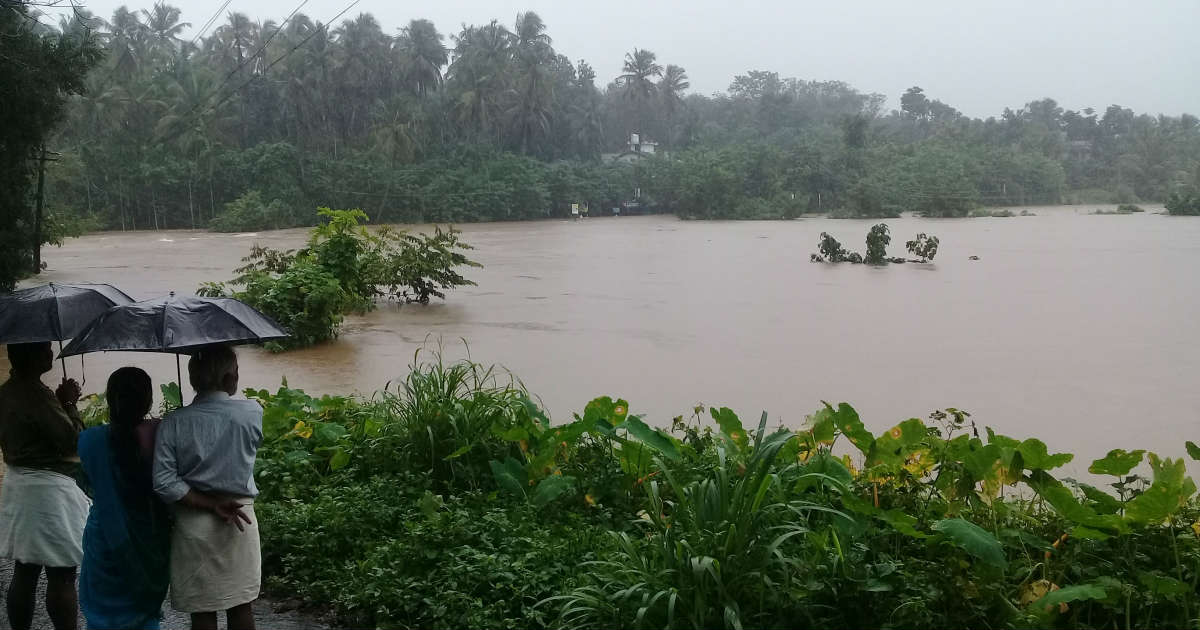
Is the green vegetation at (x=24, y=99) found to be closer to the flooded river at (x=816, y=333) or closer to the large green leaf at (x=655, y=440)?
the flooded river at (x=816, y=333)

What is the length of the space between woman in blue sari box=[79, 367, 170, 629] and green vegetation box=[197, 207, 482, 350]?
840 centimetres

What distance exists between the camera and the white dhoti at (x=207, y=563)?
2648 mm

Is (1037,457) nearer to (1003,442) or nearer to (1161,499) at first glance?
(1003,442)

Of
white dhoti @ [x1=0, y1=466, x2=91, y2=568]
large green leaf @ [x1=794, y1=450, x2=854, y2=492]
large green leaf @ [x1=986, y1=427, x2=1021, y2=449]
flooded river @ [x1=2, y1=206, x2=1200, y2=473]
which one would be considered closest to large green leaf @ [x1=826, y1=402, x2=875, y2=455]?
large green leaf @ [x1=794, y1=450, x2=854, y2=492]

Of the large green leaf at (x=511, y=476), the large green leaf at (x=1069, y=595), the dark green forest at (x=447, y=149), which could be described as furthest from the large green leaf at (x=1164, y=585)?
the dark green forest at (x=447, y=149)

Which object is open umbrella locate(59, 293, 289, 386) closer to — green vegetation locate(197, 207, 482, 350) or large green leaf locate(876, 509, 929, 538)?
large green leaf locate(876, 509, 929, 538)

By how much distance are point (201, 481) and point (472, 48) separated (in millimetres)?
48268

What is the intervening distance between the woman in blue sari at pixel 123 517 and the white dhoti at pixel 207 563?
0.07 metres

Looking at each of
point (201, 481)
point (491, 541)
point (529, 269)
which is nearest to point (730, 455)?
point (491, 541)

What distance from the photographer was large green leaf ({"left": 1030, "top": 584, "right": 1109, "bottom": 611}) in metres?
2.66

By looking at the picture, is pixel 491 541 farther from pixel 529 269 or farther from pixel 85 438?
pixel 529 269

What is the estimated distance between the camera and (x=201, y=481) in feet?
8.55

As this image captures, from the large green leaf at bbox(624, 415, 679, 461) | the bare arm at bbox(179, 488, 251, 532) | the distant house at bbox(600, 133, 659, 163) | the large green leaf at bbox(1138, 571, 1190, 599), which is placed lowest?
the large green leaf at bbox(1138, 571, 1190, 599)

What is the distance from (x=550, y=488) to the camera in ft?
12.8
